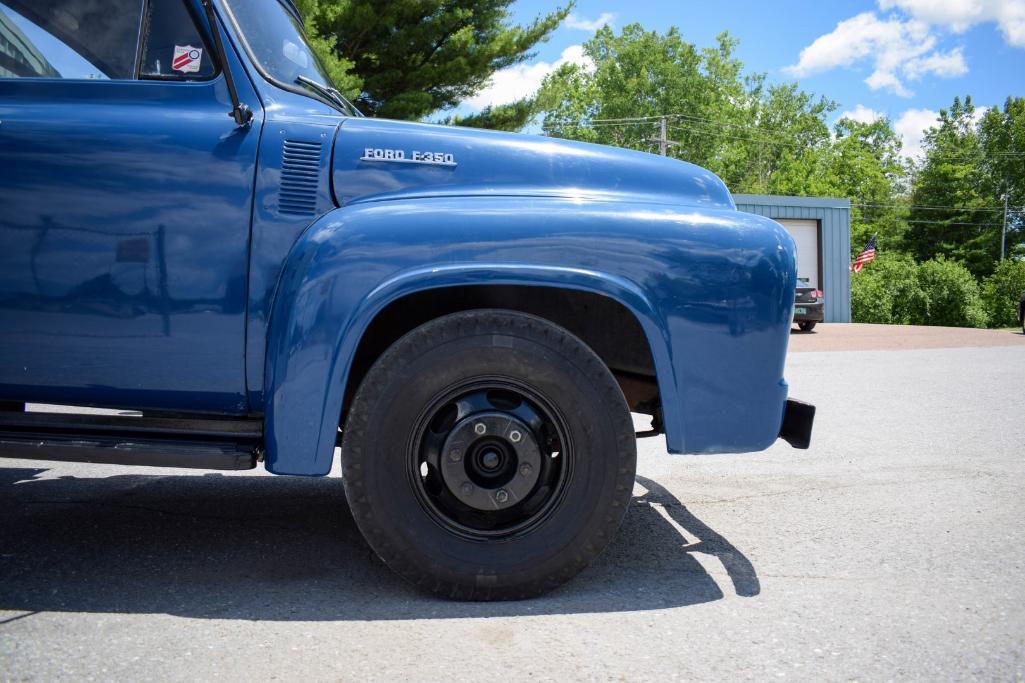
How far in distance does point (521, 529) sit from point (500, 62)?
577 inches

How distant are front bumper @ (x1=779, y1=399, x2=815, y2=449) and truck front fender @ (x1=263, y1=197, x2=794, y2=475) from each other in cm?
16

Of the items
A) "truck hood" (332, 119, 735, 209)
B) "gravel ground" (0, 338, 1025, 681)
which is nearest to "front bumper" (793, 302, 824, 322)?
"gravel ground" (0, 338, 1025, 681)

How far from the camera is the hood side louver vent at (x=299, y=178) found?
8.36ft

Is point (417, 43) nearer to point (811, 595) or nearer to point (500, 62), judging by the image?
point (500, 62)

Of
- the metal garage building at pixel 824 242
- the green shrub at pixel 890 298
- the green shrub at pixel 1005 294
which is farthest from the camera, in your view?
the green shrub at pixel 1005 294

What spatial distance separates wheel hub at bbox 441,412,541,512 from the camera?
2.43m

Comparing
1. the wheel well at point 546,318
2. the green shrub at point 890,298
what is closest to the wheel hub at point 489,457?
the wheel well at point 546,318

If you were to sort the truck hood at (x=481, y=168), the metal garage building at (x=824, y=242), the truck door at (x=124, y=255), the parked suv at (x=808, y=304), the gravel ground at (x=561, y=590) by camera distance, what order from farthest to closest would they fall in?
the metal garage building at (x=824, y=242) → the parked suv at (x=808, y=304) → the truck hood at (x=481, y=168) → the truck door at (x=124, y=255) → the gravel ground at (x=561, y=590)

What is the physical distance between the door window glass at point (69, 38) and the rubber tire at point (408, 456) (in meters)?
1.53

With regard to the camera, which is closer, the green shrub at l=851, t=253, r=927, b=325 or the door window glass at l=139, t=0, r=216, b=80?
the door window glass at l=139, t=0, r=216, b=80

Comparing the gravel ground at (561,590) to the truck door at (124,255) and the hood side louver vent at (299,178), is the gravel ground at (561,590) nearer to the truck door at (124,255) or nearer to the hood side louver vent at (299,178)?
the truck door at (124,255)

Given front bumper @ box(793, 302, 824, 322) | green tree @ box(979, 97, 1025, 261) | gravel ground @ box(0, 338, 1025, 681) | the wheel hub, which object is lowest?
gravel ground @ box(0, 338, 1025, 681)

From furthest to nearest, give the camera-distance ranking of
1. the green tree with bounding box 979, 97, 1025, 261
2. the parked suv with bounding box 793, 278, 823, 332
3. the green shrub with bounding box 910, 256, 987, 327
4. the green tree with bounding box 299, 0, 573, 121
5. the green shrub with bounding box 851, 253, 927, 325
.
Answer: the green tree with bounding box 979, 97, 1025, 261 → the green shrub with bounding box 851, 253, 927, 325 → the green shrub with bounding box 910, 256, 987, 327 → the parked suv with bounding box 793, 278, 823, 332 → the green tree with bounding box 299, 0, 573, 121

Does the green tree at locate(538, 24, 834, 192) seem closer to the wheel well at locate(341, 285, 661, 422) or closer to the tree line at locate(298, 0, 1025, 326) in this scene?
the tree line at locate(298, 0, 1025, 326)
